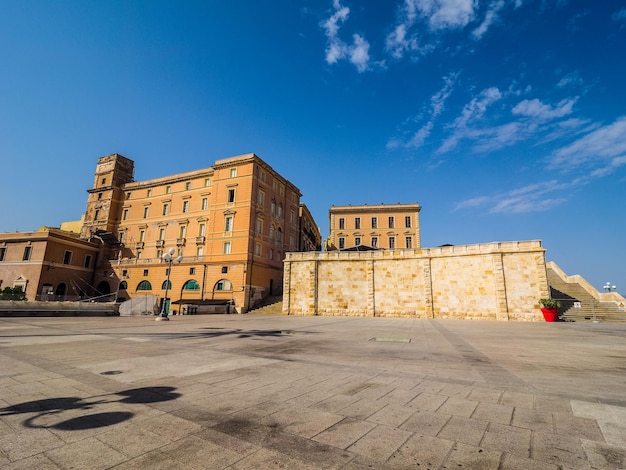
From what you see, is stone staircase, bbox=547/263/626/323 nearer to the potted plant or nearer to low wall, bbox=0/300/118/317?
the potted plant

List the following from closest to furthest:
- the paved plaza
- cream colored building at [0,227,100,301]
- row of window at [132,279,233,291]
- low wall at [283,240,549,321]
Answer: the paved plaza < low wall at [283,240,549,321] < row of window at [132,279,233,291] < cream colored building at [0,227,100,301]

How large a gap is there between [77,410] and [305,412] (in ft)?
7.87

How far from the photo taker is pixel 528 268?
2130cm

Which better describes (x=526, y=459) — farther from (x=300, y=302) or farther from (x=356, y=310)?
(x=300, y=302)

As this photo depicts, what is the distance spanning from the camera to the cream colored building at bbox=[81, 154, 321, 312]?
1286 inches

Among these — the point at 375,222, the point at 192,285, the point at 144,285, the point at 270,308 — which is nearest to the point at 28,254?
the point at 144,285

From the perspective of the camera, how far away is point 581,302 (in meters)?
22.4

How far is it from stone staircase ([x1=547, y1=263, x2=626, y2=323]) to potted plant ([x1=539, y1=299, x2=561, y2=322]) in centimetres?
242

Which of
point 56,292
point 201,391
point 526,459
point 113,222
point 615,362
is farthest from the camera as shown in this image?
point 113,222

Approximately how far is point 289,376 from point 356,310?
21564 mm

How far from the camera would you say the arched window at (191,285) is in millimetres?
33147

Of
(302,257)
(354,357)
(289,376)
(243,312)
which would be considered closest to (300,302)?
(302,257)

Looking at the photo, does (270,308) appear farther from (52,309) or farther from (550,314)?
(550,314)

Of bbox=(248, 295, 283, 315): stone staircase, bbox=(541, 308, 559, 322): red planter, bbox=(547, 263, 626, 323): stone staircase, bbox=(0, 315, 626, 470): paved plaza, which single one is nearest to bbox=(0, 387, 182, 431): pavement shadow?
bbox=(0, 315, 626, 470): paved plaza
